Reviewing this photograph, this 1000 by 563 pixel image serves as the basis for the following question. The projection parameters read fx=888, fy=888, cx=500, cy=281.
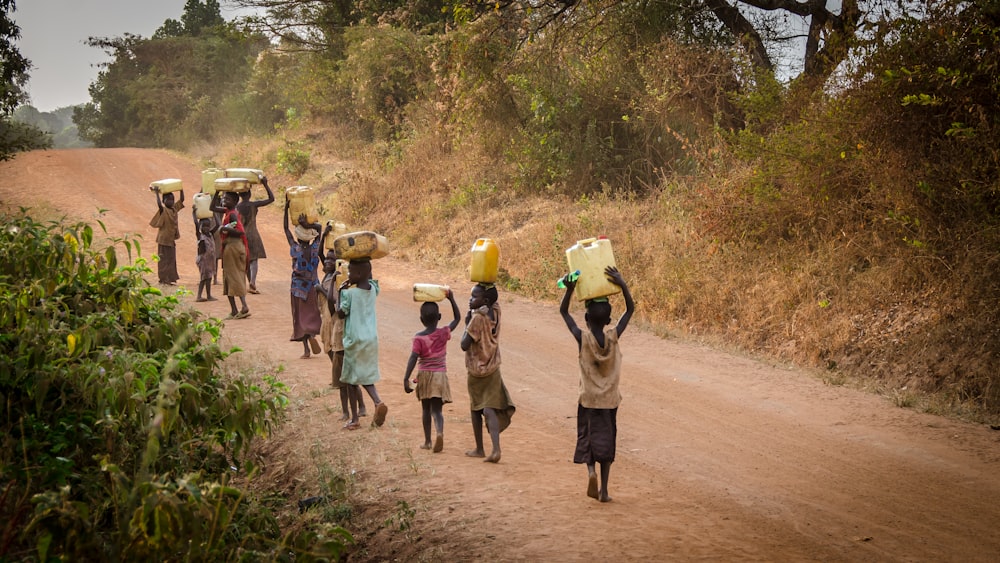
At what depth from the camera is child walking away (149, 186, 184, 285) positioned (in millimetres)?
13398

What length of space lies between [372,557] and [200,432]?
1396 mm

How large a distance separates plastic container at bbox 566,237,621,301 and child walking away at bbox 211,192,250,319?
7048 mm

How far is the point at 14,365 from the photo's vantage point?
4.87 m

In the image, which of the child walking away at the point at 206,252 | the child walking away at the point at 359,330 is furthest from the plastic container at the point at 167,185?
the child walking away at the point at 359,330

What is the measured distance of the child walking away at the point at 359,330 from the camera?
24.8 feet

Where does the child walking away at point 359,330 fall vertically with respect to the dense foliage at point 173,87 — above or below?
below

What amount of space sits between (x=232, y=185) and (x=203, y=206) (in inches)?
42.2

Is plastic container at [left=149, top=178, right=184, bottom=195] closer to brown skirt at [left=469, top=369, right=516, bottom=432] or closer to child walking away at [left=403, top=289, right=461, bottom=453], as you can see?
child walking away at [left=403, top=289, right=461, bottom=453]

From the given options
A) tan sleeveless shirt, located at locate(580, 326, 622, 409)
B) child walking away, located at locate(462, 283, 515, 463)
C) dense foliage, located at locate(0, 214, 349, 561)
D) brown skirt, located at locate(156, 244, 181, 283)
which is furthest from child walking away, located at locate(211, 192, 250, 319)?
tan sleeveless shirt, located at locate(580, 326, 622, 409)

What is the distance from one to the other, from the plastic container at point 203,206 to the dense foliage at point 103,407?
705cm

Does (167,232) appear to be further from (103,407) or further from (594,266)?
(594,266)

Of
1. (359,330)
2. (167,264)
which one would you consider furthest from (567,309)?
(167,264)

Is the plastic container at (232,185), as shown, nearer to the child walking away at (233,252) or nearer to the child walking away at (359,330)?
the child walking away at (233,252)

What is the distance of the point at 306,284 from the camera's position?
1001 centimetres
